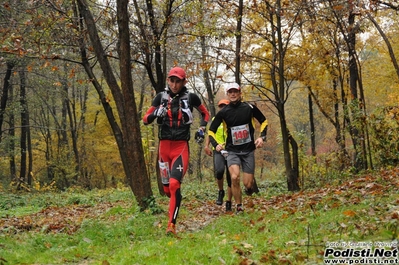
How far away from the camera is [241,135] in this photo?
788cm

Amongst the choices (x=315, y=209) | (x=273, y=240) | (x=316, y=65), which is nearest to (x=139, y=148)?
(x=315, y=209)

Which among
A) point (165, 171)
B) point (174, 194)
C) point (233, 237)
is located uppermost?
point (165, 171)

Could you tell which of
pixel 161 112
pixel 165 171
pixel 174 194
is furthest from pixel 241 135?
pixel 174 194

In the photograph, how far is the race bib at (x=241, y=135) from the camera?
7.86m

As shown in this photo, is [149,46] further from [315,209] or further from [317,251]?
[317,251]

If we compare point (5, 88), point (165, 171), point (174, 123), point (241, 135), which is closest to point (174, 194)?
point (165, 171)

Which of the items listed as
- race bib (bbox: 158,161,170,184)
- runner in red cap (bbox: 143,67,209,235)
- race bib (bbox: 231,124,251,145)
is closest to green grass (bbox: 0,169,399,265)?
race bib (bbox: 158,161,170,184)

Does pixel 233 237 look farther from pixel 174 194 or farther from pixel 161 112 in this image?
pixel 161 112

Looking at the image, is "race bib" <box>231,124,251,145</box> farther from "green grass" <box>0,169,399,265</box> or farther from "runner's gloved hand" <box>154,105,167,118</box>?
"runner's gloved hand" <box>154,105,167,118</box>

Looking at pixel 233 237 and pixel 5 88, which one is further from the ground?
pixel 5 88

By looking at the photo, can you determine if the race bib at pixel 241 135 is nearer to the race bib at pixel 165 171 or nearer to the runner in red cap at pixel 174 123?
the runner in red cap at pixel 174 123

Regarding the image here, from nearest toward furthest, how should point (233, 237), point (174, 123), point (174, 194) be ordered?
point (233, 237), point (174, 194), point (174, 123)

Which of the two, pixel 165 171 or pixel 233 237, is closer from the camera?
pixel 233 237

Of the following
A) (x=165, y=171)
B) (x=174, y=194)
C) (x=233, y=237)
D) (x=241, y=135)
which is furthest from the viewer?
(x=241, y=135)
